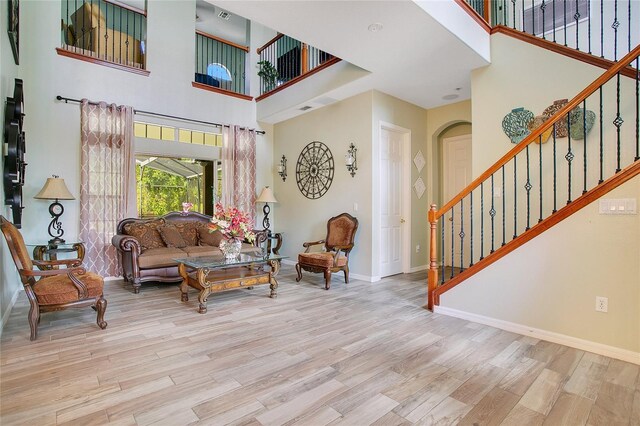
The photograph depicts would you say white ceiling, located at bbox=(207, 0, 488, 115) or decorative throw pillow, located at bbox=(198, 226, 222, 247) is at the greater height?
white ceiling, located at bbox=(207, 0, 488, 115)

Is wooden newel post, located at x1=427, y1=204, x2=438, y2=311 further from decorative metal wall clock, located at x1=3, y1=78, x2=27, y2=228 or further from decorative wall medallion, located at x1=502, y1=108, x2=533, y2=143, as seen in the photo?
decorative metal wall clock, located at x1=3, y1=78, x2=27, y2=228

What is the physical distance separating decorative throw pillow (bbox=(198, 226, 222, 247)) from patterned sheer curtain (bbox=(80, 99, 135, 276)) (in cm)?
120

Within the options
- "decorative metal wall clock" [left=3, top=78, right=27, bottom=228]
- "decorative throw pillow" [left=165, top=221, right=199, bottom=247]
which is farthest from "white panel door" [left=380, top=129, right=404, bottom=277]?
"decorative metal wall clock" [left=3, top=78, right=27, bottom=228]

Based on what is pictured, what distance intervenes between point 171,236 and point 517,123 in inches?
203

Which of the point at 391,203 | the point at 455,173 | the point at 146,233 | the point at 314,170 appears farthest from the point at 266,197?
the point at 455,173

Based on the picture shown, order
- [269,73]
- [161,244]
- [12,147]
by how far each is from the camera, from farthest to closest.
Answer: [269,73], [161,244], [12,147]

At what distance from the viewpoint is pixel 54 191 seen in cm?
437

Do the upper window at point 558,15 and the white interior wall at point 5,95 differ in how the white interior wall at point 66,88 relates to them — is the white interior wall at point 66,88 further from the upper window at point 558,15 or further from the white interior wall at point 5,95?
the upper window at point 558,15

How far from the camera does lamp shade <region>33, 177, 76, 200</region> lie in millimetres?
4325

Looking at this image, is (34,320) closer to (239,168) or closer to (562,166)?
(239,168)

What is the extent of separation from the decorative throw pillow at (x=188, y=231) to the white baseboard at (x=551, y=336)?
4.09 m

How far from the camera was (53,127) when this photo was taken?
15.8ft

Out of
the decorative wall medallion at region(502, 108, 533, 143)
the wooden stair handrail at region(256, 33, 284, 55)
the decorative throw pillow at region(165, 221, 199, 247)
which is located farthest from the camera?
the wooden stair handrail at region(256, 33, 284, 55)

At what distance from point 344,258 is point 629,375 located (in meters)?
3.21
